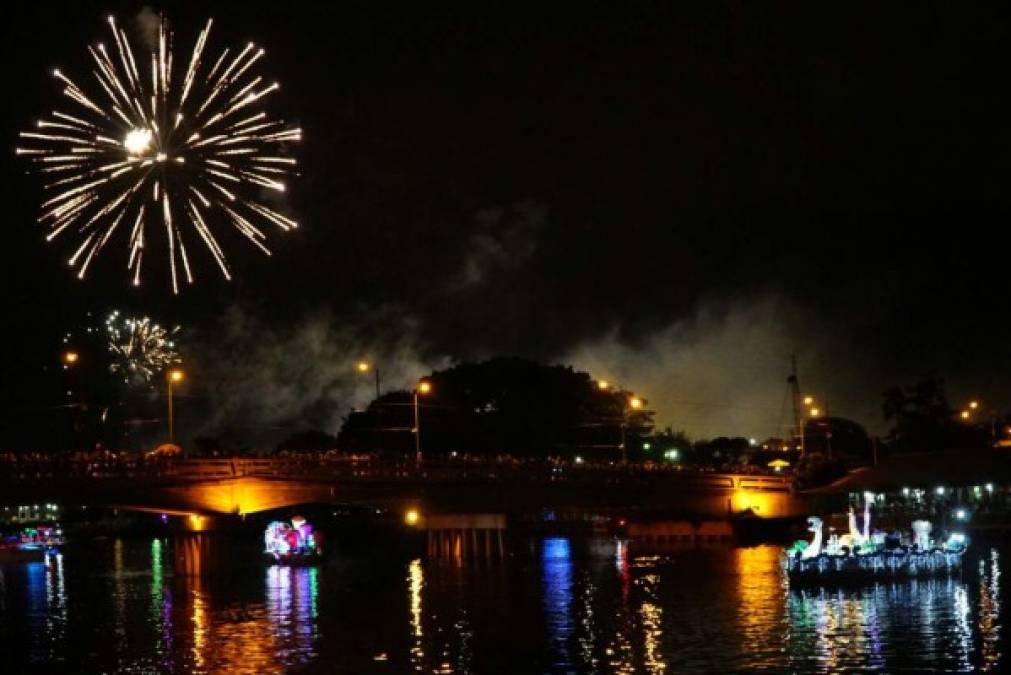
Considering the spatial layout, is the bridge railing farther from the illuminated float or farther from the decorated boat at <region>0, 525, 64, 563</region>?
the decorated boat at <region>0, 525, 64, 563</region>

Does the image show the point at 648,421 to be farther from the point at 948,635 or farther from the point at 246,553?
the point at 948,635

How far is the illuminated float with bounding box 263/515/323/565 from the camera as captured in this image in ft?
390

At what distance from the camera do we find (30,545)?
151 metres

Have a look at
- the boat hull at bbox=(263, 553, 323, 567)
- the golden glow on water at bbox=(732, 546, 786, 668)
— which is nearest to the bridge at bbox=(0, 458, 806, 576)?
the boat hull at bbox=(263, 553, 323, 567)

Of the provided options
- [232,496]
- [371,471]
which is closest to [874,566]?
[371,471]

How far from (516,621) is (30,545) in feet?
297

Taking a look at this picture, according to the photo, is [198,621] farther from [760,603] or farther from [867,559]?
[867,559]

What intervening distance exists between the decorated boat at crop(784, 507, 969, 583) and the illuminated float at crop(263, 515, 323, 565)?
46508 mm

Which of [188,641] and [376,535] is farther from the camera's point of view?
[376,535]

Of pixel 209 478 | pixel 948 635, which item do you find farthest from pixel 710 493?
pixel 948 635

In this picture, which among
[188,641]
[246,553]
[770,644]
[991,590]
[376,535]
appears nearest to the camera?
[770,644]

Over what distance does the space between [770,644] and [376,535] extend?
114 m

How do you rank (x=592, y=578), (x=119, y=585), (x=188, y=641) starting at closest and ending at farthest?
(x=188, y=641), (x=592, y=578), (x=119, y=585)

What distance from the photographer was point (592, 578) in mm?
98062
